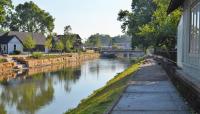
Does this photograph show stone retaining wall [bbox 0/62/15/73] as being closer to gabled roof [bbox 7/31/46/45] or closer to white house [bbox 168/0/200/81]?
gabled roof [bbox 7/31/46/45]

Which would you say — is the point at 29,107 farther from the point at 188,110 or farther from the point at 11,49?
the point at 11,49

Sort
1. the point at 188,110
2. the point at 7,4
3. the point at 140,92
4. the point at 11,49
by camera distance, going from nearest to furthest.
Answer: the point at 188,110, the point at 140,92, the point at 7,4, the point at 11,49

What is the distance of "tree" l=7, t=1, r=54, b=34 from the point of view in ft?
422

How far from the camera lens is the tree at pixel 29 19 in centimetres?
12875

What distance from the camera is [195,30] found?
541 inches

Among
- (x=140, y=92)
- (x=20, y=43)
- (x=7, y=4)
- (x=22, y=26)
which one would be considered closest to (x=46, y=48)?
(x=20, y=43)

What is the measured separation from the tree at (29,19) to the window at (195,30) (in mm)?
115996

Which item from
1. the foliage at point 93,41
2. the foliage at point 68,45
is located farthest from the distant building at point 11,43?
the foliage at point 93,41

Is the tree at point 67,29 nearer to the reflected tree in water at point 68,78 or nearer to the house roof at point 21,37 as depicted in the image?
the house roof at point 21,37

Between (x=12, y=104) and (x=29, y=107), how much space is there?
72.3 inches

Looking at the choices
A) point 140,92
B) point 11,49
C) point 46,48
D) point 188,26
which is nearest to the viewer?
point 188,26

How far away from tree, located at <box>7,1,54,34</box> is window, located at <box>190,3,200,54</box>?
4567 inches

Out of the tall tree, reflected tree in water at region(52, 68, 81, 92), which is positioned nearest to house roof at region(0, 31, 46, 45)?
the tall tree

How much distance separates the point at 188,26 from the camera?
15617 mm
